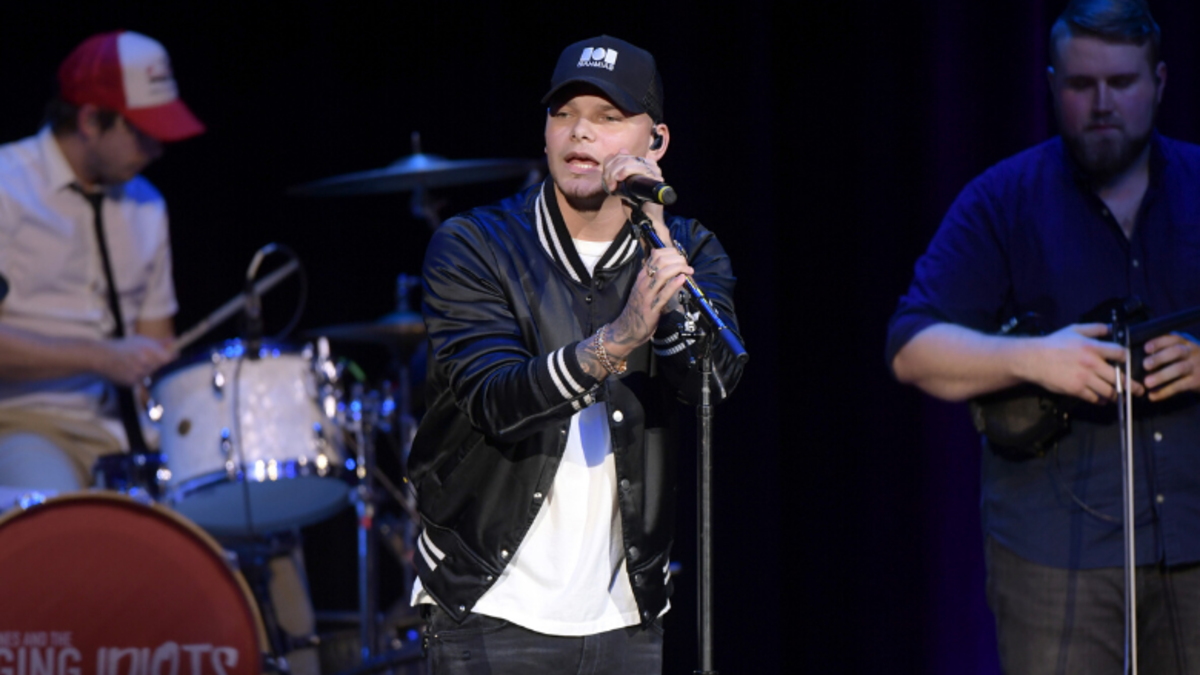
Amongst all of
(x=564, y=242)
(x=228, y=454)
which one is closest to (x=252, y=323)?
(x=228, y=454)

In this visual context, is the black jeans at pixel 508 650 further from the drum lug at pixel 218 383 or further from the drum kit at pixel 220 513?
the drum lug at pixel 218 383

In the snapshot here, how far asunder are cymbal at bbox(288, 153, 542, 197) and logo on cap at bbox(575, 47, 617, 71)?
2.58 metres

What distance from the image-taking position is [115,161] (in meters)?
4.63

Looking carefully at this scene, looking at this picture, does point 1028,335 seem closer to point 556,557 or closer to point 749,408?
point 556,557

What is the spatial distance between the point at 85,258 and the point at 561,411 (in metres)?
3.06

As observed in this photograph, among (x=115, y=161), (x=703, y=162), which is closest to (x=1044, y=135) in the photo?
(x=703, y=162)

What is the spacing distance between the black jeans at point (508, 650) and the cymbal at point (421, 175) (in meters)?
2.94

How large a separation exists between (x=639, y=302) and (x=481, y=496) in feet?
1.65

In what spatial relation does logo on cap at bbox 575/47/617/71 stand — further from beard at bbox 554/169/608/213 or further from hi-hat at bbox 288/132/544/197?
hi-hat at bbox 288/132/544/197

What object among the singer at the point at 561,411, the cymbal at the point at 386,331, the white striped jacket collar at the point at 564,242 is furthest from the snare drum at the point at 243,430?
the white striped jacket collar at the point at 564,242

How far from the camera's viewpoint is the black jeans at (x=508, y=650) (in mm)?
2252

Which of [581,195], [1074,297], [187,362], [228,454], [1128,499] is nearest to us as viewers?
[581,195]

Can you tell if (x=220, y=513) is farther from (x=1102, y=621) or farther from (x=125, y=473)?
(x=1102, y=621)

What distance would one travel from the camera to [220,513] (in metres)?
4.62
